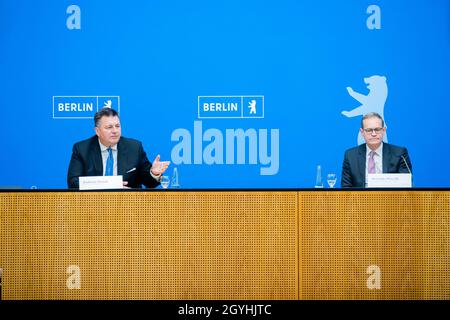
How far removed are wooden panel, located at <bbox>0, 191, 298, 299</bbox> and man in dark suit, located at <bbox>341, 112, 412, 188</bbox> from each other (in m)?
1.14

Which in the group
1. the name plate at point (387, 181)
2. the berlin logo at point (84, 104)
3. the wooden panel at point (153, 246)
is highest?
the berlin logo at point (84, 104)

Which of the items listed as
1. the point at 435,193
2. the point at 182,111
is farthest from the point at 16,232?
the point at 435,193

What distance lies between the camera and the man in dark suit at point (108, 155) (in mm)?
4379

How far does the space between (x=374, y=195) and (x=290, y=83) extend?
1825mm

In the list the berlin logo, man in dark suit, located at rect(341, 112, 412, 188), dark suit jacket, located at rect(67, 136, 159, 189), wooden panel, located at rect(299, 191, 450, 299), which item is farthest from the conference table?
the berlin logo

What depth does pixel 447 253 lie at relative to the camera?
11.4ft

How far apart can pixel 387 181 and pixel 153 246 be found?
1.39 metres

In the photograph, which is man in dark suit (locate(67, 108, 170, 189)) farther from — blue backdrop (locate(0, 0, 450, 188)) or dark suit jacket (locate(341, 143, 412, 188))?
dark suit jacket (locate(341, 143, 412, 188))

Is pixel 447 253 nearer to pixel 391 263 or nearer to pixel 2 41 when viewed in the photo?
pixel 391 263

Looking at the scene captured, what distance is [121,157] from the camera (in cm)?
446

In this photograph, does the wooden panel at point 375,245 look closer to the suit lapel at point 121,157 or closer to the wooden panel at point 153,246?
the wooden panel at point 153,246

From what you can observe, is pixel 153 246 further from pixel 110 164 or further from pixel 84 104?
pixel 84 104

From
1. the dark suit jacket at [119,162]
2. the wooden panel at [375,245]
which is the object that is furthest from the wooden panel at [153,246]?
the dark suit jacket at [119,162]

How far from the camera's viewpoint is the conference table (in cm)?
346
